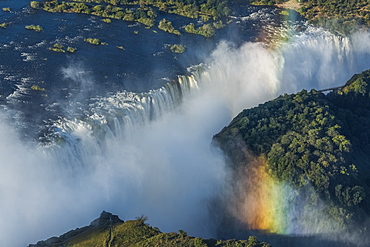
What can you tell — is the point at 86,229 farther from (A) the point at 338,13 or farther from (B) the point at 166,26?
(A) the point at 338,13

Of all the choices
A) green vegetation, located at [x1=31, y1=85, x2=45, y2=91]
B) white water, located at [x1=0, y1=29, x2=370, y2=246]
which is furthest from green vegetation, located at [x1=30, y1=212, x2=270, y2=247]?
green vegetation, located at [x1=31, y1=85, x2=45, y2=91]

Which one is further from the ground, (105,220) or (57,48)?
(57,48)

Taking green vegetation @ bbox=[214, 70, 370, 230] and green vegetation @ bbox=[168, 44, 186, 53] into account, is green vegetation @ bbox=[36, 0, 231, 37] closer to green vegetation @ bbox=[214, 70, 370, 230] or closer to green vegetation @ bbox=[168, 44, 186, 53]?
green vegetation @ bbox=[168, 44, 186, 53]

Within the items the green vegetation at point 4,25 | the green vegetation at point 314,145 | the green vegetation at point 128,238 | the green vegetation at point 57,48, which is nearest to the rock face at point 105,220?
the green vegetation at point 128,238

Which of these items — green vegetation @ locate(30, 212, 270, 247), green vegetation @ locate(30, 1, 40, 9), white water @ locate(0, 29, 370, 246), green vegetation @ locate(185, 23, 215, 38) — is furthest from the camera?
green vegetation @ locate(30, 1, 40, 9)

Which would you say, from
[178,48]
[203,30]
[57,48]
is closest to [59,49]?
[57,48]

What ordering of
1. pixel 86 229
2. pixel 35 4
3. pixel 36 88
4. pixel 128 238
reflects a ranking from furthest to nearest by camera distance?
pixel 35 4 < pixel 36 88 < pixel 86 229 < pixel 128 238
